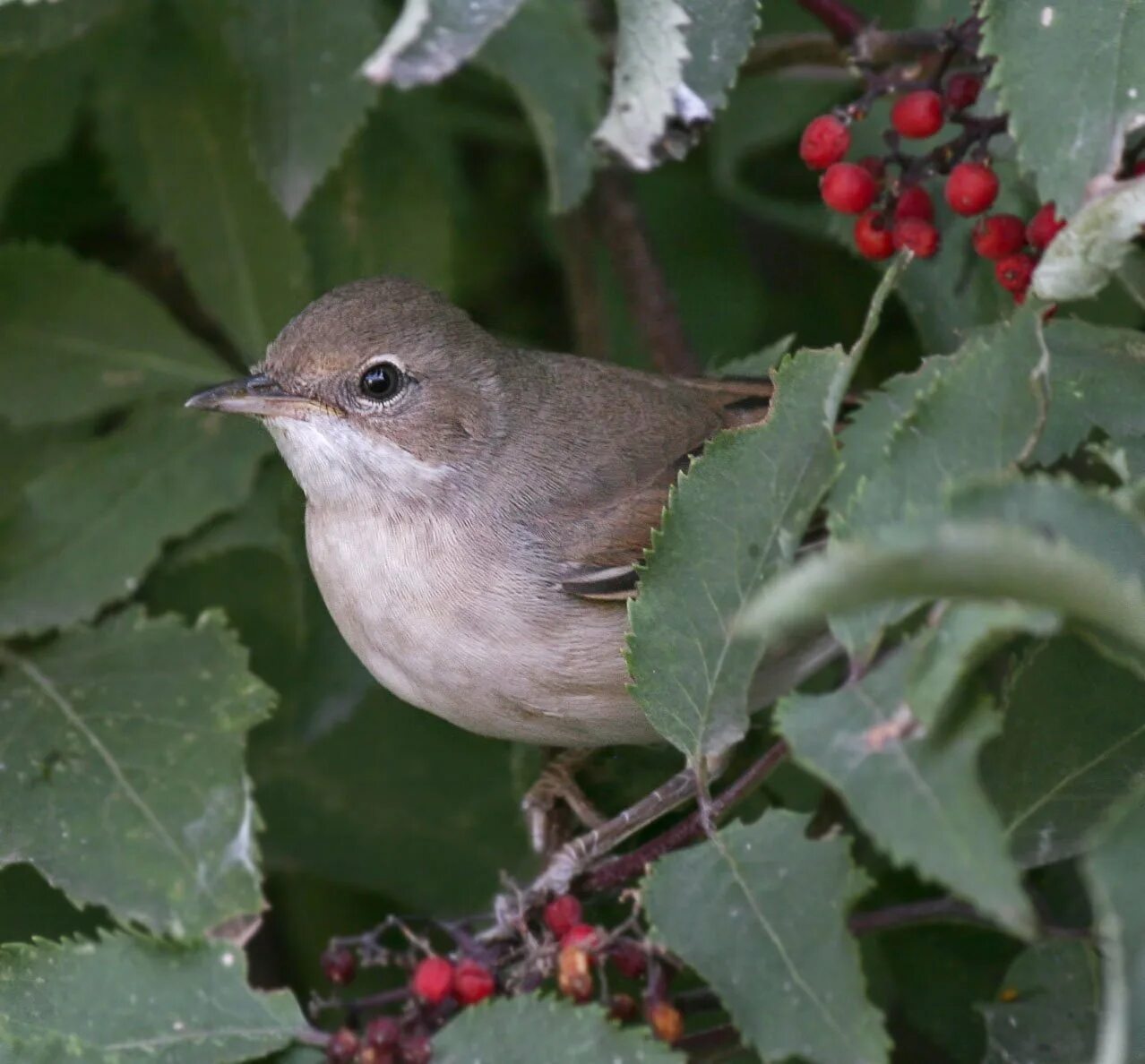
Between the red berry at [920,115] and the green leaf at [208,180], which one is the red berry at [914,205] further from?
the green leaf at [208,180]

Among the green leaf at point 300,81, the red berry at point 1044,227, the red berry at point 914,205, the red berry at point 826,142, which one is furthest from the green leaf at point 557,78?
the red berry at point 1044,227

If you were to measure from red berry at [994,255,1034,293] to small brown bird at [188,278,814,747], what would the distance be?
0.79 m

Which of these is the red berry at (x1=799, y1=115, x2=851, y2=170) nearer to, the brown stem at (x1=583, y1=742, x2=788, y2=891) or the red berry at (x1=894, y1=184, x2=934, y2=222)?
the red berry at (x1=894, y1=184, x2=934, y2=222)

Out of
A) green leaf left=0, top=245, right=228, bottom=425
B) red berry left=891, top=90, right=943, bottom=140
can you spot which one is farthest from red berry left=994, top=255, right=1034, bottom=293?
green leaf left=0, top=245, right=228, bottom=425

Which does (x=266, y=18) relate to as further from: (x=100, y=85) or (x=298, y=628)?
(x=298, y=628)

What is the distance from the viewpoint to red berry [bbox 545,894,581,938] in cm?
254

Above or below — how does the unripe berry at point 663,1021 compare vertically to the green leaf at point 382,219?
below

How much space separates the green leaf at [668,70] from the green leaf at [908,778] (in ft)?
4.15

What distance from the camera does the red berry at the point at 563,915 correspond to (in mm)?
2545

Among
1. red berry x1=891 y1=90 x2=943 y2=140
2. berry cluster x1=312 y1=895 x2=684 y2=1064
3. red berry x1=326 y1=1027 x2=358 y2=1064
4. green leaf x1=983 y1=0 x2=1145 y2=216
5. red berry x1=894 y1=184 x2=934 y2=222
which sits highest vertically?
green leaf x1=983 y1=0 x2=1145 y2=216

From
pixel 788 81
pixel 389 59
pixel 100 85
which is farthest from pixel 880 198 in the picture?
pixel 100 85

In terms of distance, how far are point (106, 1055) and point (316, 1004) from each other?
0.34 metres

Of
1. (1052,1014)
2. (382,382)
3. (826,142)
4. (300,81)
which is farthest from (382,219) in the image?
(1052,1014)

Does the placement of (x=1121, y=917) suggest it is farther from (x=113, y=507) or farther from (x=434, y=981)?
(x=113, y=507)
